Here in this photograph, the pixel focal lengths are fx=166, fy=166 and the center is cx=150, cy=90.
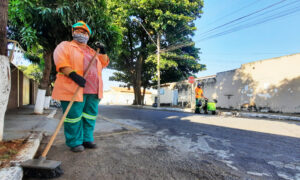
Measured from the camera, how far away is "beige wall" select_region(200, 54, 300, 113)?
8820 mm

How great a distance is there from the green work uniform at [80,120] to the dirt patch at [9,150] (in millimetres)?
529

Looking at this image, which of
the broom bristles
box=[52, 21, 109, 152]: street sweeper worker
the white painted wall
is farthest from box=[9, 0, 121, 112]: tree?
the broom bristles

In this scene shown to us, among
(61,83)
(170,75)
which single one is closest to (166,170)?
(61,83)

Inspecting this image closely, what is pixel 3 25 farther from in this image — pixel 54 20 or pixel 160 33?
pixel 160 33

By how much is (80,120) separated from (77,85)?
0.49 m

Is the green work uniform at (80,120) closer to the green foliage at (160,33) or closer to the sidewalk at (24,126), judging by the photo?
the sidewalk at (24,126)

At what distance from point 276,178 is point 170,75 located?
1762 centimetres

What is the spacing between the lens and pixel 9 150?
5.96 feet

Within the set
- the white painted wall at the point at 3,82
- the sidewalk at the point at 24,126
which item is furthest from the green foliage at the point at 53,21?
the white painted wall at the point at 3,82

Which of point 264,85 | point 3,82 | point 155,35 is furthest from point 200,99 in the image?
point 155,35

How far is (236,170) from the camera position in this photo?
1.70 m

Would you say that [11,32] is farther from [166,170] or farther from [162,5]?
[162,5]

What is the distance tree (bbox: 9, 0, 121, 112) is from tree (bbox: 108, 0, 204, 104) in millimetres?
9515

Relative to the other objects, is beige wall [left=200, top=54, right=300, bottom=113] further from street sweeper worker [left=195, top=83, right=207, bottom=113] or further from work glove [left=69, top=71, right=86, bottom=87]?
work glove [left=69, top=71, right=86, bottom=87]
